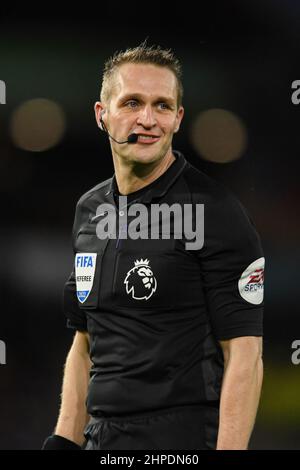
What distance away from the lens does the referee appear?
1.59 metres

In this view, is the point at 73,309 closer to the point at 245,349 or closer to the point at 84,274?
the point at 84,274

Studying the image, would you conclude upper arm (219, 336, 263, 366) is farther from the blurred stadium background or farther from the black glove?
the blurred stadium background

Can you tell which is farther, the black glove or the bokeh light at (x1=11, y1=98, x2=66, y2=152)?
the bokeh light at (x1=11, y1=98, x2=66, y2=152)

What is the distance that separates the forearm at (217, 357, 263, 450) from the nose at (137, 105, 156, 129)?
564mm

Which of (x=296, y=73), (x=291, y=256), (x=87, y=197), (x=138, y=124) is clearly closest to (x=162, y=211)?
(x=138, y=124)

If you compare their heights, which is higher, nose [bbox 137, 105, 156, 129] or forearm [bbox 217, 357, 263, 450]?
nose [bbox 137, 105, 156, 129]

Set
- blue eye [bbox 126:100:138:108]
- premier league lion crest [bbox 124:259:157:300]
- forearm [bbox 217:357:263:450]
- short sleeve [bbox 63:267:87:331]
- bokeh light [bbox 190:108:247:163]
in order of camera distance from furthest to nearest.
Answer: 1. bokeh light [bbox 190:108:247:163]
2. short sleeve [bbox 63:267:87:331]
3. blue eye [bbox 126:100:138:108]
4. premier league lion crest [bbox 124:259:157:300]
5. forearm [bbox 217:357:263:450]

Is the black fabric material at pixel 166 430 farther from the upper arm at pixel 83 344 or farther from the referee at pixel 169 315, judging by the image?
the upper arm at pixel 83 344

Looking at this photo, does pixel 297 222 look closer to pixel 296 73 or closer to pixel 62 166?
pixel 296 73

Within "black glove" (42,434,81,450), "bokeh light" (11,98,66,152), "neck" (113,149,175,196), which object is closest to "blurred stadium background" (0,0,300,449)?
"bokeh light" (11,98,66,152)

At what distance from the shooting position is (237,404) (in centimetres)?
154

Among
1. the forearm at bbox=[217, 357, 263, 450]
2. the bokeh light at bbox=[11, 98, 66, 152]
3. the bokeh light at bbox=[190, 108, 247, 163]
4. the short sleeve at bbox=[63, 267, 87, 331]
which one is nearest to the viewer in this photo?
the forearm at bbox=[217, 357, 263, 450]

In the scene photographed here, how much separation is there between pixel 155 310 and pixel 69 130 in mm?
1199

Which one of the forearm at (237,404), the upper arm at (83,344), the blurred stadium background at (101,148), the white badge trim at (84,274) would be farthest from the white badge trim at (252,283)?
the blurred stadium background at (101,148)
